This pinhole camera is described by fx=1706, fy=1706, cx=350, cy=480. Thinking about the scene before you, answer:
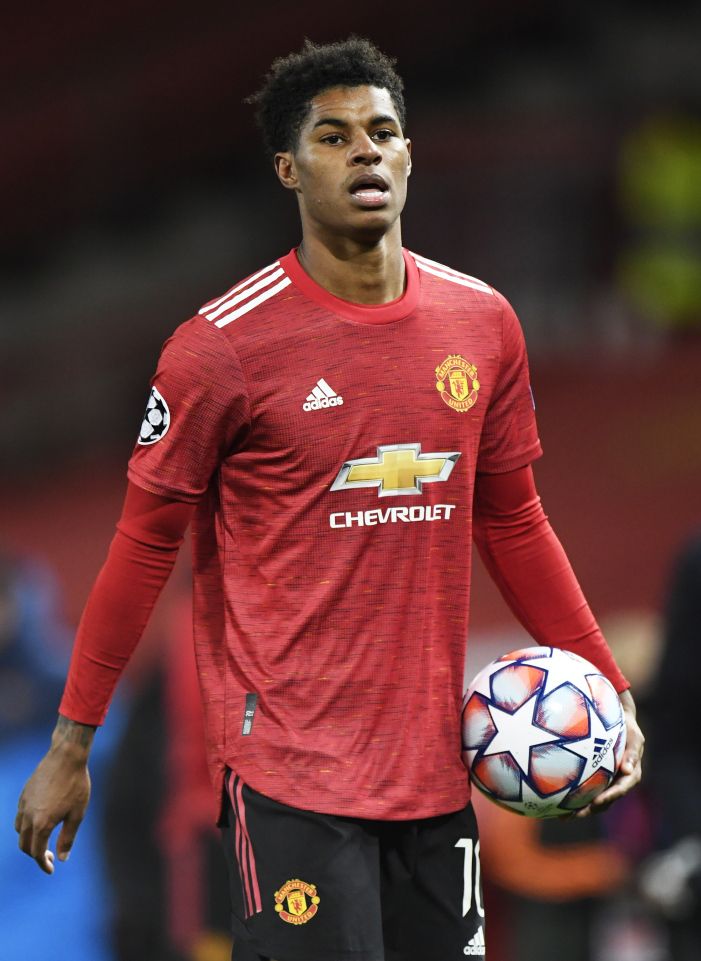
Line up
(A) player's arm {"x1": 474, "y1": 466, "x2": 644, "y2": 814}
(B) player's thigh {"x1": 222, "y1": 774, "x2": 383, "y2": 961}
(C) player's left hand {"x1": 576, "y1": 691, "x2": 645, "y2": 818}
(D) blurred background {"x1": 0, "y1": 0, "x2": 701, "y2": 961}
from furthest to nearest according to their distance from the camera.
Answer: (D) blurred background {"x1": 0, "y1": 0, "x2": 701, "y2": 961} < (A) player's arm {"x1": 474, "y1": 466, "x2": 644, "y2": 814} < (C) player's left hand {"x1": 576, "y1": 691, "x2": 645, "y2": 818} < (B) player's thigh {"x1": 222, "y1": 774, "x2": 383, "y2": 961}

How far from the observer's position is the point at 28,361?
10883 millimetres

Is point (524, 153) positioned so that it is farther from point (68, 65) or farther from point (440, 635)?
point (440, 635)

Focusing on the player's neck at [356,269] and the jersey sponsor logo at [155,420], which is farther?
the player's neck at [356,269]

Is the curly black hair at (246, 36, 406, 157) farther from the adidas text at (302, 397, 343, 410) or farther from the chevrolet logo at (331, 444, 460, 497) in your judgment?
the chevrolet logo at (331, 444, 460, 497)

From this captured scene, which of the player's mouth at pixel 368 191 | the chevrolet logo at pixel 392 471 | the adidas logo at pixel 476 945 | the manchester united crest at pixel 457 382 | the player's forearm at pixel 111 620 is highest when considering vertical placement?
the player's mouth at pixel 368 191

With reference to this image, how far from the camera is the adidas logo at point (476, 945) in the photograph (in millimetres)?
3174

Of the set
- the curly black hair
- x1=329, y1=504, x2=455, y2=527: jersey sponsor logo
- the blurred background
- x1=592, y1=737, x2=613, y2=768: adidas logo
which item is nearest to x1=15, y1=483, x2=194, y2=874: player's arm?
x1=329, y1=504, x2=455, y2=527: jersey sponsor logo

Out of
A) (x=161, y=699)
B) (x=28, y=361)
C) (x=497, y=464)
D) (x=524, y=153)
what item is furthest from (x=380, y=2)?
(x=497, y=464)

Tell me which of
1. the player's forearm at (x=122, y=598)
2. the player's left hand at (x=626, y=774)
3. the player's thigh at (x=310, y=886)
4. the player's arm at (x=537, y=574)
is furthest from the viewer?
the player's arm at (x=537, y=574)

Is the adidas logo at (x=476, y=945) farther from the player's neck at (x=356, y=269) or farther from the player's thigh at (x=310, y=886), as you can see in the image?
the player's neck at (x=356, y=269)

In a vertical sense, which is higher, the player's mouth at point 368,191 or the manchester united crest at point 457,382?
the player's mouth at point 368,191

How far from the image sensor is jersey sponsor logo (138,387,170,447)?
3074 millimetres

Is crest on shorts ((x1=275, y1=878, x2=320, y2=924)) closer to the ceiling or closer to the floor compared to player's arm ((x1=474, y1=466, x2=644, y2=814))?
closer to the floor

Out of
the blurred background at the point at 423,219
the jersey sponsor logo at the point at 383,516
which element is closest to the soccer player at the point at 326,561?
the jersey sponsor logo at the point at 383,516
